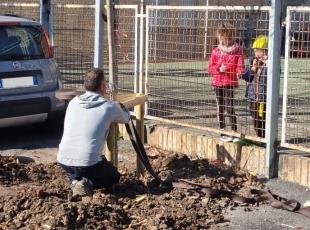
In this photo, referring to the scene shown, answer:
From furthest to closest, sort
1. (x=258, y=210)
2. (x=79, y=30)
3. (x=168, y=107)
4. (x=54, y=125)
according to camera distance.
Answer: (x=79, y=30), (x=54, y=125), (x=168, y=107), (x=258, y=210)

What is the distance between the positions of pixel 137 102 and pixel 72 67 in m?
4.54

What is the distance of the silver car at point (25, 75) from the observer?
8445 millimetres

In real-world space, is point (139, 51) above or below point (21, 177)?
above

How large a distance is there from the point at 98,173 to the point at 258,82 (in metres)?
2.28

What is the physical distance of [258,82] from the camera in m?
7.29

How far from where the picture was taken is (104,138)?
616 centimetres

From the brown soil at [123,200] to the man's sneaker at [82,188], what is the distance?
0.25ft

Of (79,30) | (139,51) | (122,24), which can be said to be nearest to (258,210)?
(139,51)

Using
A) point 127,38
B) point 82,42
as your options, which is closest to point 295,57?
point 127,38

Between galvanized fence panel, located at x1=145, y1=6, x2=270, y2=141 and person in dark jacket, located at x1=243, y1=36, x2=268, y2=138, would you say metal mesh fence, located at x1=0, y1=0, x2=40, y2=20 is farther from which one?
person in dark jacket, located at x1=243, y1=36, x2=268, y2=138

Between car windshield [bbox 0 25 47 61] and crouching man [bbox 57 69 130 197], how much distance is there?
2.73 meters

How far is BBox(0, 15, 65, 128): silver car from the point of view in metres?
8.45

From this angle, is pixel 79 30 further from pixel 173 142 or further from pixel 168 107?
pixel 173 142

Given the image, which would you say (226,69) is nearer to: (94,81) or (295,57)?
(295,57)
